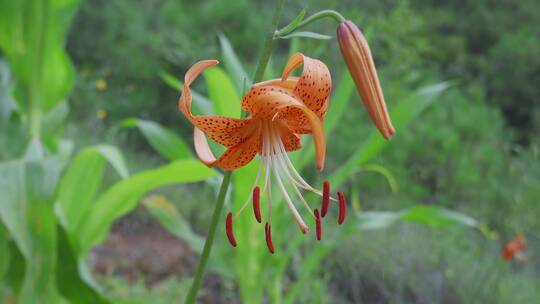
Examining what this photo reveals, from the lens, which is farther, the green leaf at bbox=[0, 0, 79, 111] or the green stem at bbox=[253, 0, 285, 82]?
the green leaf at bbox=[0, 0, 79, 111]

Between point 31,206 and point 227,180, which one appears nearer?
point 227,180

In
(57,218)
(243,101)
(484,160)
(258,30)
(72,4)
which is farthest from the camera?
(258,30)

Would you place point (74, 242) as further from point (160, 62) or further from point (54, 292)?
point (160, 62)

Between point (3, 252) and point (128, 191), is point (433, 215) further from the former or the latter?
point (3, 252)

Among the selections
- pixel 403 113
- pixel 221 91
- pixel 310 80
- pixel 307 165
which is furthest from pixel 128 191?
pixel 307 165

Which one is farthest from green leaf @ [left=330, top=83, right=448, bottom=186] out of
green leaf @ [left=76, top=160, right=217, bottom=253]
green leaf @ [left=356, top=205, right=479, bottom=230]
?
green leaf @ [left=76, top=160, right=217, bottom=253]

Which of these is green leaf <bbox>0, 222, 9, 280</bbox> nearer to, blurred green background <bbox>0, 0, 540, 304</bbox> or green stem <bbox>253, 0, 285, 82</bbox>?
blurred green background <bbox>0, 0, 540, 304</bbox>

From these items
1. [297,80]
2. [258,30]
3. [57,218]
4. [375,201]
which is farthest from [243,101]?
[258,30]
